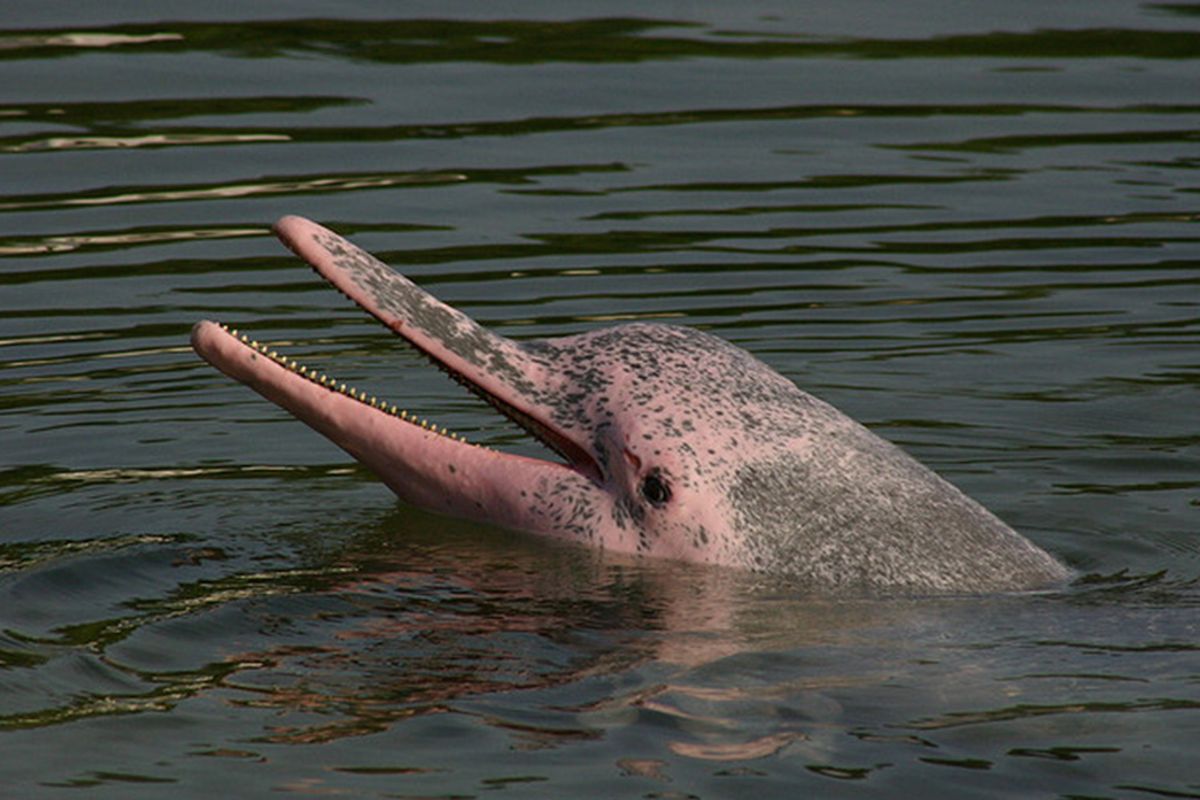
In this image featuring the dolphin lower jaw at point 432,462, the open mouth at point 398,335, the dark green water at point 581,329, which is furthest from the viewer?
the dolphin lower jaw at point 432,462

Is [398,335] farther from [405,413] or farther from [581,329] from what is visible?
[581,329]

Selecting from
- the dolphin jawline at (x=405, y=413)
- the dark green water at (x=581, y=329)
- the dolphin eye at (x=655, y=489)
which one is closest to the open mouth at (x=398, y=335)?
the dolphin jawline at (x=405, y=413)

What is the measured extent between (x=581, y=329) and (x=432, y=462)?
126 inches

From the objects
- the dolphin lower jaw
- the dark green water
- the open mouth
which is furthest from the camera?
the dolphin lower jaw

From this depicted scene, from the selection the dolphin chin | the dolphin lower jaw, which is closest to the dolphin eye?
the dolphin chin

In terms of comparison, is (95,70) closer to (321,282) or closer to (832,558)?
(321,282)

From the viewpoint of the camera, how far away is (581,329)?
12.3 meters

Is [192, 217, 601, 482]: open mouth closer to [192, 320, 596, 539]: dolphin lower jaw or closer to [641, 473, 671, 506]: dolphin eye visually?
[192, 320, 596, 539]: dolphin lower jaw

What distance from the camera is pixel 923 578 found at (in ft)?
29.0

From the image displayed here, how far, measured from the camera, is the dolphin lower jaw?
895 cm

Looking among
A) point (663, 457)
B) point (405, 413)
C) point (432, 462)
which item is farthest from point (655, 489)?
point (405, 413)

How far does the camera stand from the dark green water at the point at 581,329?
7344 mm

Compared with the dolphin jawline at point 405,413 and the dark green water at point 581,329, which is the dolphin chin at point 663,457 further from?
the dark green water at point 581,329

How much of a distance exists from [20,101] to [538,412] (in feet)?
24.0
